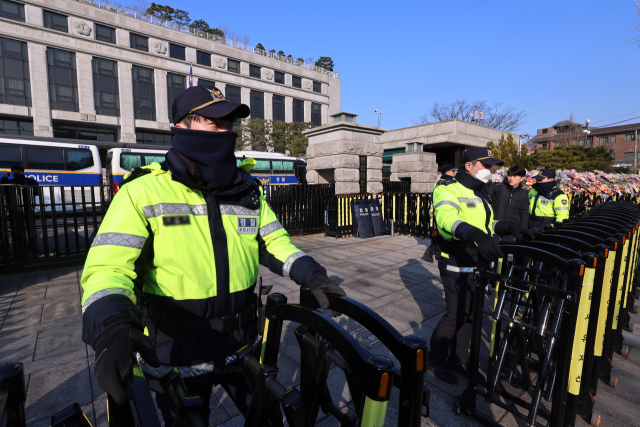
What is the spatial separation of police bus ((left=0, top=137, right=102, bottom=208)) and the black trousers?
1587cm

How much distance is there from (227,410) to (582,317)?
244cm

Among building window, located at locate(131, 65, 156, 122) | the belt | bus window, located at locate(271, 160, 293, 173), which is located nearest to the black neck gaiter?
the belt

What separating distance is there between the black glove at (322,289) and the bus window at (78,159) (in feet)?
61.7

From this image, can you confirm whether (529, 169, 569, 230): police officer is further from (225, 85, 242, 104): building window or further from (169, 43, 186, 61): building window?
(169, 43, 186, 61): building window

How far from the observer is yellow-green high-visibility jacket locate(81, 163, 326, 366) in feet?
4.24

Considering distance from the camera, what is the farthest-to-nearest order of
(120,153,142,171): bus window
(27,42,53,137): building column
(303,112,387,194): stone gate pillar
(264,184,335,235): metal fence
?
(27,42,53,137): building column
(120,153,142,171): bus window
(303,112,387,194): stone gate pillar
(264,184,335,235): metal fence

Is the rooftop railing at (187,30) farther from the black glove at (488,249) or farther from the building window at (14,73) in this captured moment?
the black glove at (488,249)

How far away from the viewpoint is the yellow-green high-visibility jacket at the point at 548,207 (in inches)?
223

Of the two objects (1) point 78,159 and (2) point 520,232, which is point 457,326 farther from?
(1) point 78,159

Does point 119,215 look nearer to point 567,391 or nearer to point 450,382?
point 567,391

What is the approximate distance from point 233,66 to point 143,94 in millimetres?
11006

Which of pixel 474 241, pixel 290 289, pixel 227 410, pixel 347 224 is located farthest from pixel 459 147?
pixel 227 410

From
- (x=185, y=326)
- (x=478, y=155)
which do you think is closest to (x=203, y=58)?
(x=478, y=155)

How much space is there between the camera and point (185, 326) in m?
1.43
